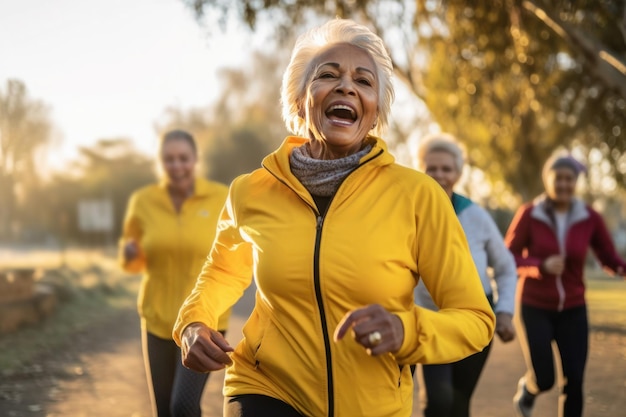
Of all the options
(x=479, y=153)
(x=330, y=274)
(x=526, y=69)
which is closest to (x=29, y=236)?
(x=479, y=153)

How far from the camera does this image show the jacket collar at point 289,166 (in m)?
2.59

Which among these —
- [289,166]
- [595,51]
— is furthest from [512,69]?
[289,166]

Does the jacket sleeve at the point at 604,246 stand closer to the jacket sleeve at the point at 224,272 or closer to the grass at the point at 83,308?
the jacket sleeve at the point at 224,272

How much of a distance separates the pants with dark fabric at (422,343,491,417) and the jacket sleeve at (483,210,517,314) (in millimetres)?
396

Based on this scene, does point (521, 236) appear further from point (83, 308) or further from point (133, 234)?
point (83, 308)

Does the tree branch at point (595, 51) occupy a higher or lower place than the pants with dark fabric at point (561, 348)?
higher

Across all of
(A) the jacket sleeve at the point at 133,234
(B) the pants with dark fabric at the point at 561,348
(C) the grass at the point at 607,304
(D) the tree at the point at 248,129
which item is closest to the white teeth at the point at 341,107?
(A) the jacket sleeve at the point at 133,234

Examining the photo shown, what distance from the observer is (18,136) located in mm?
14875

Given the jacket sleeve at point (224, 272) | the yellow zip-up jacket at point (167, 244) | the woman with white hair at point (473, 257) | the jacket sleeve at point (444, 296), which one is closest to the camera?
the jacket sleeve at point (444, 296)

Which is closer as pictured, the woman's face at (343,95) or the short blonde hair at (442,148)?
the woman's face at (343,95)

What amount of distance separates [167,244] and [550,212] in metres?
3.00

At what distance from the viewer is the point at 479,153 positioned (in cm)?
1683

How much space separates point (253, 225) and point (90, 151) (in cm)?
4605

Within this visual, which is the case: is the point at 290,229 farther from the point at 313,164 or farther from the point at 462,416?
the point at 462,416
